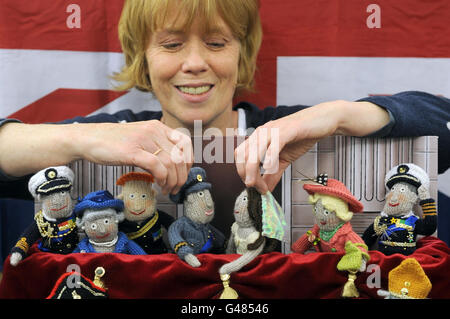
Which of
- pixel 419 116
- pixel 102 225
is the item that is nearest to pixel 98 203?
pixel 102 225

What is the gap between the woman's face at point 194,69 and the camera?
86 cm

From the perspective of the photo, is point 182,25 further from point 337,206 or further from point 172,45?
point 337,206

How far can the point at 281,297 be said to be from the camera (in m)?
0.70

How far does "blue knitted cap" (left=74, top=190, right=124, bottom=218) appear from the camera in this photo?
0.69 meters

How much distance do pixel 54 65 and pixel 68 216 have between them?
52cm

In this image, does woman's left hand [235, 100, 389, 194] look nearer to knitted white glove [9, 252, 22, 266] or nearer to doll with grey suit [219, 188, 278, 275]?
doll with grey suit [219, 188, 278, 275]

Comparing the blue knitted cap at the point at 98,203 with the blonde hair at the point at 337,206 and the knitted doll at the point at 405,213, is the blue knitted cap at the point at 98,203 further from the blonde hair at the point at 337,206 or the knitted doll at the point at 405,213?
the knitted doll at the point at 405,213

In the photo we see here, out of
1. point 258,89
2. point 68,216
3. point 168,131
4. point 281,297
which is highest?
point 258,89

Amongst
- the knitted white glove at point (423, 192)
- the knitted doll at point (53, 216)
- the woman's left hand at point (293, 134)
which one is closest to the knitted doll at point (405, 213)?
the knitted white glove at point (423, 192)

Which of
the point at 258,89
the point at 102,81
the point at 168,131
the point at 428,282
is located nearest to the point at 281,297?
the point at 428,282

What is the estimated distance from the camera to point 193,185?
72 centimetres

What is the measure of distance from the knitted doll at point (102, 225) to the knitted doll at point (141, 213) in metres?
0.02

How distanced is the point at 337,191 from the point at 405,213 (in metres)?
0.14

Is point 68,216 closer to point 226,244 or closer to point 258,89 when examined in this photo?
point 226,244
